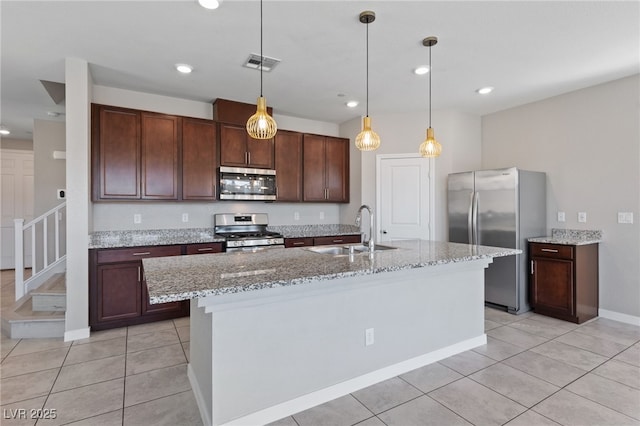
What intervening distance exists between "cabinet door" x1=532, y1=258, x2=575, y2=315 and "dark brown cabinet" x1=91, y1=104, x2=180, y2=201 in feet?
14.7

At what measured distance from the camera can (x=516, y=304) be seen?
3.88 m

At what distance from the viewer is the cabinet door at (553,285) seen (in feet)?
11.8

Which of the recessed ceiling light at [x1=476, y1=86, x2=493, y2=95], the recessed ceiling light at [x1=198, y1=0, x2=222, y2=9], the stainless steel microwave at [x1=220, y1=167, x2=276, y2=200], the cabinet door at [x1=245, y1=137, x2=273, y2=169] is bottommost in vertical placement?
the stainless steel microwave at [x1=220, y1=167, x2=276, y2=200]

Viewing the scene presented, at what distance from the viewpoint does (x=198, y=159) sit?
4.09 metres

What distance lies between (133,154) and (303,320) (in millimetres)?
2939

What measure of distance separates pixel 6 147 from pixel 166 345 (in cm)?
644

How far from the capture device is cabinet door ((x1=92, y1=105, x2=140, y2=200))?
11.6ft

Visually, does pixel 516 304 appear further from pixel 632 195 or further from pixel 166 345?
pixel 166 345

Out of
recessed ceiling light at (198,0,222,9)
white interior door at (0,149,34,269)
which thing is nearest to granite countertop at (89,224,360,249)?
recessed ceiling light at (198,0,222,9)

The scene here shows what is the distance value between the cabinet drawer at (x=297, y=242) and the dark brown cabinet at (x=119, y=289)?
1.43 meters

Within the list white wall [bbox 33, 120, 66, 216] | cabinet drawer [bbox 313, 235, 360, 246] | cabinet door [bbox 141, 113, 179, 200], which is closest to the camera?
cabinet door [bbox 141, 113, 179, 200]

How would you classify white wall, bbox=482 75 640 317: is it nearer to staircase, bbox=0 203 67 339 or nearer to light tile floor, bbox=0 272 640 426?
light tile floor, bbox=0 272 640 426

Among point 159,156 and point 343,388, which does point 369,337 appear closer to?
point 343,388

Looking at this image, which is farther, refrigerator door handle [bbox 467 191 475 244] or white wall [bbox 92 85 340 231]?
refrigerator door handle [bbox 467 191 475 244]
